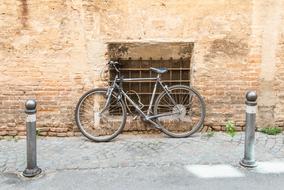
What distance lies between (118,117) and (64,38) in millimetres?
1482

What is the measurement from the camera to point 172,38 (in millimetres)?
7074

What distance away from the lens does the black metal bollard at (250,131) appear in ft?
18.3

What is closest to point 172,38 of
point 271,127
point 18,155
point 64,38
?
point 64,38

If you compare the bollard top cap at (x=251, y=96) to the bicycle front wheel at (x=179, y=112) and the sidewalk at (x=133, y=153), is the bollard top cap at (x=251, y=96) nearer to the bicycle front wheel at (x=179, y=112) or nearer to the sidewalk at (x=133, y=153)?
the sidewalk at (x=133, y=153)

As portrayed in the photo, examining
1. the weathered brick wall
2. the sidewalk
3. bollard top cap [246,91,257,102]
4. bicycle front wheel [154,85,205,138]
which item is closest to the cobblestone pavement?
the sidewalk

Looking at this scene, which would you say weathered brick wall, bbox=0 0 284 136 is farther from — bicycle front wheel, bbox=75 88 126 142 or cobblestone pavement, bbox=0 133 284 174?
cobblestone pavement, bbox=0 133 284 174

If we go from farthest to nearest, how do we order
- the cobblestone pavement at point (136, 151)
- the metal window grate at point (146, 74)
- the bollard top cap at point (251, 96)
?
1. the metal window grate at point (146, 74)
2. the cobblestone pavement at point (136, 151)
3. the bollard top cap at point (251, 96)

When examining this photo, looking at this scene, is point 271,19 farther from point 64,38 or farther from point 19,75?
point 19,75

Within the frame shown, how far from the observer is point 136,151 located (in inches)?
254

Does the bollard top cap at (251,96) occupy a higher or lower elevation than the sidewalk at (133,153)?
higher

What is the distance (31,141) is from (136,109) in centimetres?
207

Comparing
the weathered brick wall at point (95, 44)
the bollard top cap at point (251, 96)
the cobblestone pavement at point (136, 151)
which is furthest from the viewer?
the weathered brick wall at point (95, 44)

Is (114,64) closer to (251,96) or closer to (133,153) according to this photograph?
(133,153)

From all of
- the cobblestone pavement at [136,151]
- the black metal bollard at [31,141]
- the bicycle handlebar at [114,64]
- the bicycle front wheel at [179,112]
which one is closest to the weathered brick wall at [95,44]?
the bicycle handlebar at [114,64]
